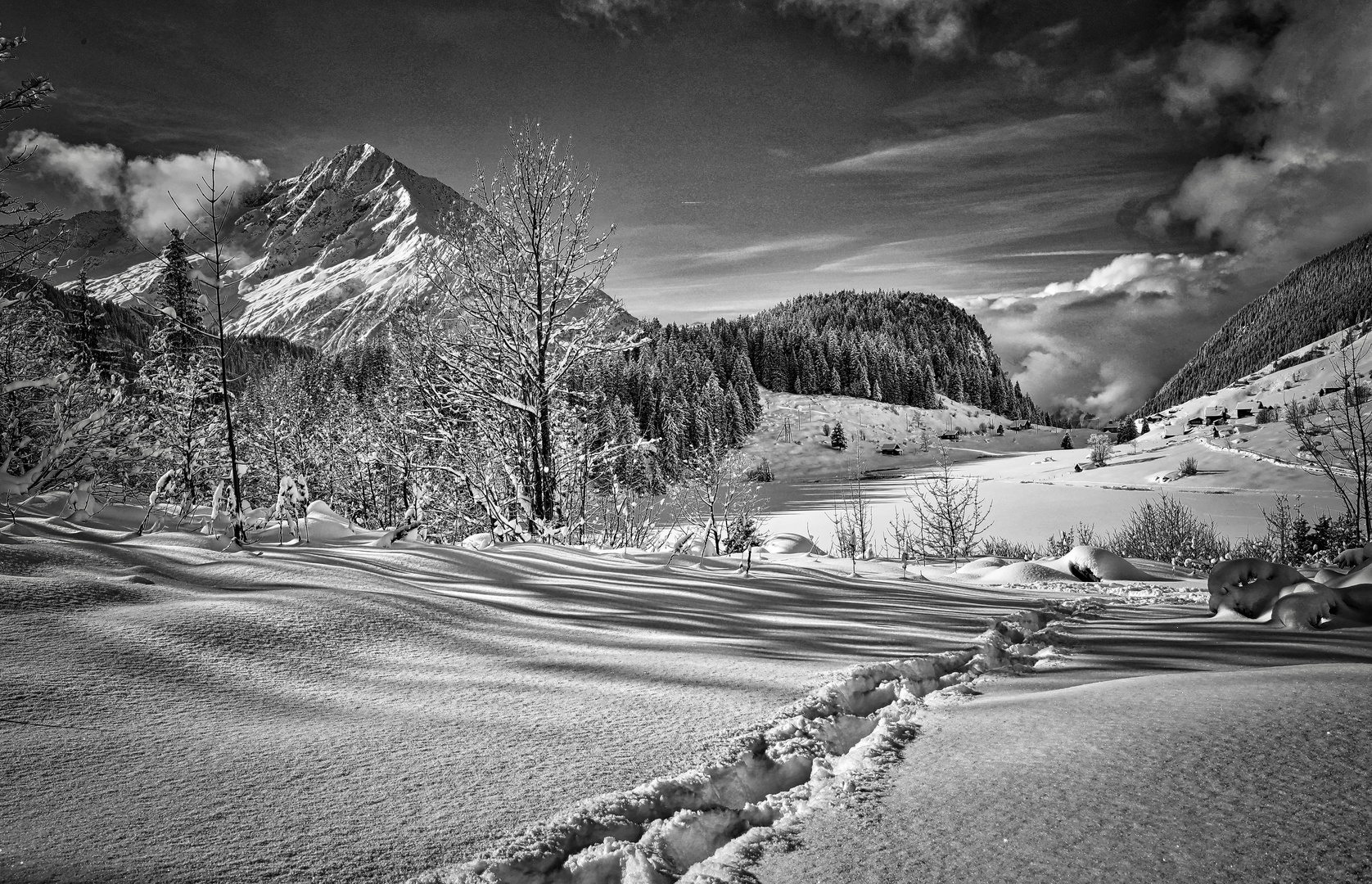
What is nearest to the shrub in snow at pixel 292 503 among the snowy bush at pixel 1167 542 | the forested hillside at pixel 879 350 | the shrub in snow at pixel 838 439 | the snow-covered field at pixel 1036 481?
the snowy bush at pixel 1167 542

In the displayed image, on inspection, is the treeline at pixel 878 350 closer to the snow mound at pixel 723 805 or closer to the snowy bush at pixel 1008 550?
the snowy bush at pixel 1008 550

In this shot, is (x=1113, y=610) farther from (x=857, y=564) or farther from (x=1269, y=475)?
(x=1269, y=475)

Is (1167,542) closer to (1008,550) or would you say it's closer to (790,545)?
(1008,550)

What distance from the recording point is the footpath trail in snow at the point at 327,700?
1304mm

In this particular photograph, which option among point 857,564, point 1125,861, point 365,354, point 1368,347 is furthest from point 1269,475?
point 365,354

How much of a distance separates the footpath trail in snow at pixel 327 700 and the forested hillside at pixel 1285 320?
432 feet

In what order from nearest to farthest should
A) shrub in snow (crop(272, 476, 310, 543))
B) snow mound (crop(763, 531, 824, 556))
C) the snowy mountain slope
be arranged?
1. shrub in snow (crop(272, 476, 310, 543))
2. snow mound (crop(763, 531, 824, 556))
3. the snowy mountain slope

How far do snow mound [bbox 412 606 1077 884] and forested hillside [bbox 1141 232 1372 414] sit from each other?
132 meters

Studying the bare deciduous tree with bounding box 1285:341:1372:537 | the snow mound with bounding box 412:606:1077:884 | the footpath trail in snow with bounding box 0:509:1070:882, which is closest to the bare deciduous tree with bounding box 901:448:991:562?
the footpath trail in snow with bounding box 0:509:1070:882

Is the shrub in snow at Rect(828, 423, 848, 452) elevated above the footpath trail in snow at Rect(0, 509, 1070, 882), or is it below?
above

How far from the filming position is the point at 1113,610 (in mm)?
5469

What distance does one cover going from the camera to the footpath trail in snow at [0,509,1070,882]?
4.28 feet

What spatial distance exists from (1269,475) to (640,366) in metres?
65.0

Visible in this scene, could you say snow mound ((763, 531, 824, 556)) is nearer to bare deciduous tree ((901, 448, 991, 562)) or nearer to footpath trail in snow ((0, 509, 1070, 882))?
bare deciduous tree ((901, 448, 991, 562))
